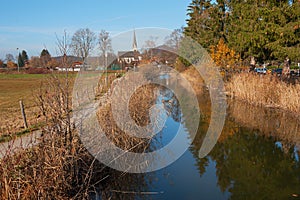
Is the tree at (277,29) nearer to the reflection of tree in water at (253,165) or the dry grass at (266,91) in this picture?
the dry grass at (266,91)

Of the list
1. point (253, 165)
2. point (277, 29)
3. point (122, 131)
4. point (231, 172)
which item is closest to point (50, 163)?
point (122, 131)

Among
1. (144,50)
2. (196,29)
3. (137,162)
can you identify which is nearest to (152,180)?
(137,162)

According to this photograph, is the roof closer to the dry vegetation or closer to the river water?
the river water

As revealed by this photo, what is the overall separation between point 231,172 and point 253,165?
0.71 meters

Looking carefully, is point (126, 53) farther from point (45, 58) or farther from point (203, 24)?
point (45, 58)

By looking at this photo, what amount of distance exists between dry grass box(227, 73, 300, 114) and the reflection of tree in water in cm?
313

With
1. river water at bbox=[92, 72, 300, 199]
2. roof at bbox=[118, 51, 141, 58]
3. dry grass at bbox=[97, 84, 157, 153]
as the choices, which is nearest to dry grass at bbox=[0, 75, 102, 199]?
river water at bbox=[92, 72, 300, 199]

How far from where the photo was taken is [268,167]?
5.85 m

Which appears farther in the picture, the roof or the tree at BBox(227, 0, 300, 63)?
the roof

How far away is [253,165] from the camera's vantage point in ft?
19.8

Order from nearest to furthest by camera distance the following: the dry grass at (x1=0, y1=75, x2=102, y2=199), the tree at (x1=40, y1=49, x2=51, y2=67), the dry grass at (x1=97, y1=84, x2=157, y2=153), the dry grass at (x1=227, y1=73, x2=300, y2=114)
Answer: the dry grass at (x1=0, y1=75, x2=102, y2=199) → the tree at (x1=40, y1=49, x2=51, y2=67) → the dry grass at (x1=97, y1=84, x2=157, y2=153) → the dry grass at (x1=227, y1=73, x2=300, y2=114)

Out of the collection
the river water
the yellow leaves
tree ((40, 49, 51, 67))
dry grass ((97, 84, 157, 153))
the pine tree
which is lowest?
the river water

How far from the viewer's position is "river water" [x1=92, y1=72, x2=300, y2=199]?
4.86 metres

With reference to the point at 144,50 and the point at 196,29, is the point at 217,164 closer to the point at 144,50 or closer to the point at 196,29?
the point at 196,29
